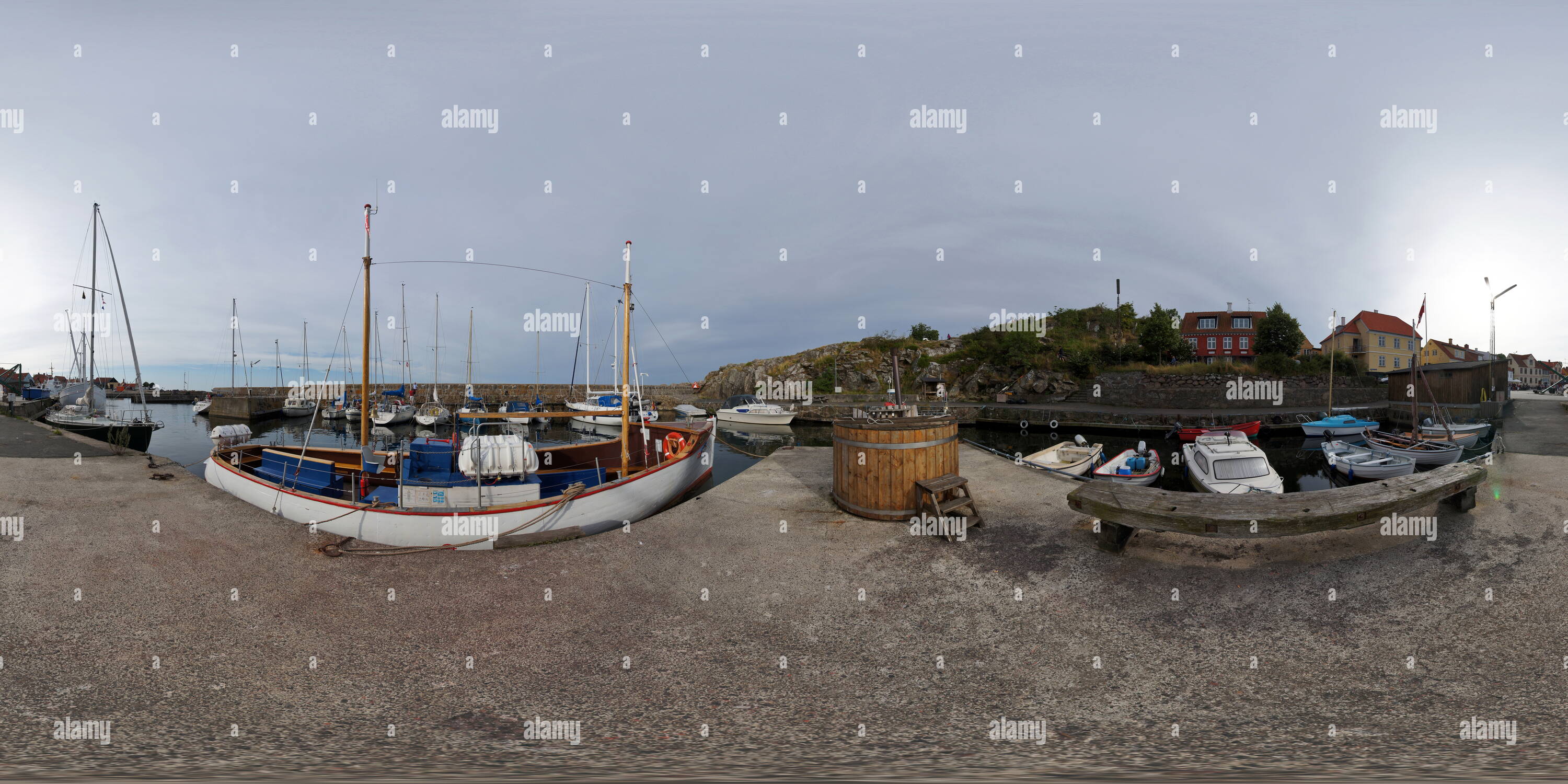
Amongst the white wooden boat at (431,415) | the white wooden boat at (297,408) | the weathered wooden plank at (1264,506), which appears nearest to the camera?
the weathered wooden plank at (1264,506)

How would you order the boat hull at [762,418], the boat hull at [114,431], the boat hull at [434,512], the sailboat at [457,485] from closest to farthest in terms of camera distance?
1. the boat hull at [434,512]
2. the sailboat at [457,485]
3. the boat hull at [114,431]
4. the boat hull at [762,418]

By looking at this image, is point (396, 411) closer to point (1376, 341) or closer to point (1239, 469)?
point (1239, 469)

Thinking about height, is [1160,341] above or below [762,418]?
above

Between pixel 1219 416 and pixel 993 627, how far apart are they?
40.2m

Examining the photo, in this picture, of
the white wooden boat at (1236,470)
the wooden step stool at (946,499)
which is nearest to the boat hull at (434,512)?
the wooden step stool at (946,499)

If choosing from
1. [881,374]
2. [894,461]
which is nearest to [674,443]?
[894,461]

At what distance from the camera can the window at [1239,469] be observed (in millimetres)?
14180

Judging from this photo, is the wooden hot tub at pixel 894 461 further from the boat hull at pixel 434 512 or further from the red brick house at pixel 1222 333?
the red brick house at pixel 1222 333

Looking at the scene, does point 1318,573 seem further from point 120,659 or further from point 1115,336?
point 1115,336

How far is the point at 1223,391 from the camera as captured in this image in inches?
1667

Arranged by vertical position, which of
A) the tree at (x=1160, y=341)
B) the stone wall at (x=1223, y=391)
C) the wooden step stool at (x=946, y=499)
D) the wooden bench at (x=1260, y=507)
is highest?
the tree at (x=1160, y=341)

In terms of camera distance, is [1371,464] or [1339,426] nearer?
[1371,464]

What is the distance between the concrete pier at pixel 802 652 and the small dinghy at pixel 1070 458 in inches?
328

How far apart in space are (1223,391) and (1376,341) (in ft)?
131
